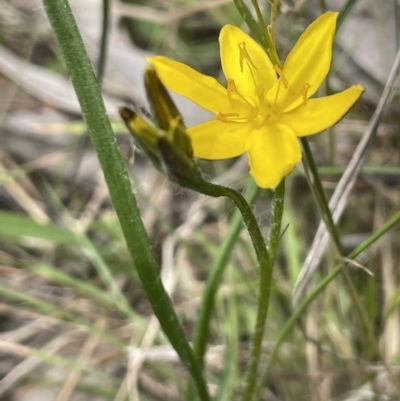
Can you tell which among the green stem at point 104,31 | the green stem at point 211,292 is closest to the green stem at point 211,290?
the green stem at point 211,292

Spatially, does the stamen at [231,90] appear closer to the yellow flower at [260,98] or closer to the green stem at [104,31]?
the yellow flower at [260,98]

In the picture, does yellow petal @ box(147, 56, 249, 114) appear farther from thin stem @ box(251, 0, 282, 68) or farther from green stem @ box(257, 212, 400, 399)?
green stem @ box(257, 212, 400, 399)

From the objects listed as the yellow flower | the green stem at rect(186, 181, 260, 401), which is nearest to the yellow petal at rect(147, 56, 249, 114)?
Answer: the yellow flower

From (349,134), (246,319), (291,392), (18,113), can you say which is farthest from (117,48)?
(291,392)

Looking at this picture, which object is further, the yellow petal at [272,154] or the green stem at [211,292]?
the green stem at [211,292]

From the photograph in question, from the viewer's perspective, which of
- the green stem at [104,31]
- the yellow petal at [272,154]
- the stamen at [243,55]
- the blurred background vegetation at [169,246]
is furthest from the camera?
the blurred background vegetation at [169,246]

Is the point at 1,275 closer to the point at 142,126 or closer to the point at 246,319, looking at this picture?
the point at 246,319

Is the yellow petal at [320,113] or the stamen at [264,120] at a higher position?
the yellow petal at [320,113]
